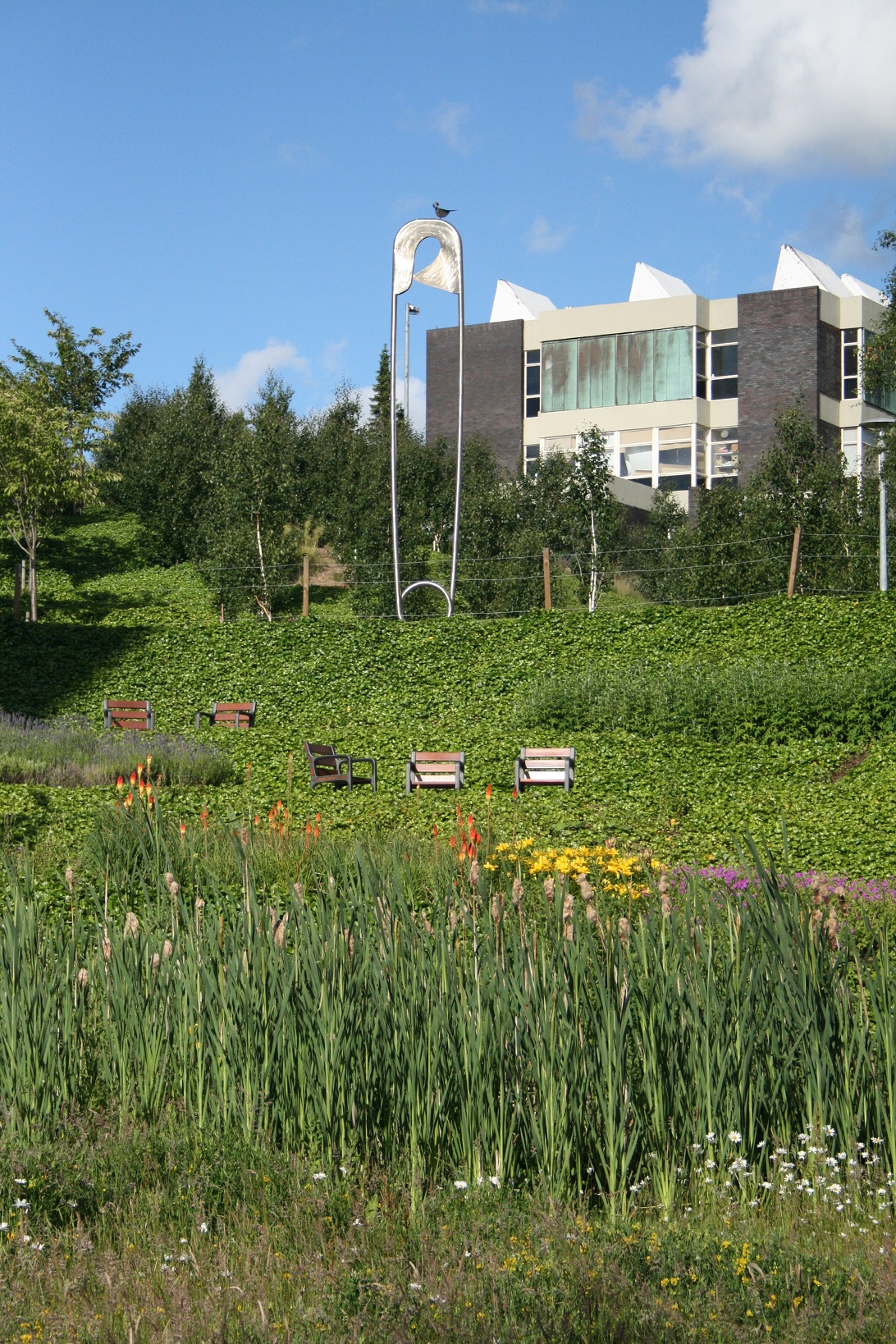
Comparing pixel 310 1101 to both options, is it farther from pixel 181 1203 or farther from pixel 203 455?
pixel 203 455

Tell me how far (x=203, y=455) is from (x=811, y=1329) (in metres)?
39.8

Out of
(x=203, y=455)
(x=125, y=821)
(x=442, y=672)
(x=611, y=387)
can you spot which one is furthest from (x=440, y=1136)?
(x=611, y=387)

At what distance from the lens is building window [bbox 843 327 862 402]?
4238cm

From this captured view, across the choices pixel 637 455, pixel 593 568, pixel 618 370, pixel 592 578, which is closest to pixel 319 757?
pixel 593 568

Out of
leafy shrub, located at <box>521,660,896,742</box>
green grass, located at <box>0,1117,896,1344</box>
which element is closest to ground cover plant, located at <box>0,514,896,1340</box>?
green grass, located at <box>0,1117,896,1344</box>

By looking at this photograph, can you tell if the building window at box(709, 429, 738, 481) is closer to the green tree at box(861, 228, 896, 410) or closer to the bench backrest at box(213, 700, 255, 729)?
the green tree at box(861, 228, 896, 410)

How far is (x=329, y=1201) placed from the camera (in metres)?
3.66

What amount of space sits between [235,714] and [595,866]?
39.1ft

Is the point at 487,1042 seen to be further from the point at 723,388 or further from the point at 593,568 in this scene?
the point at 723,388

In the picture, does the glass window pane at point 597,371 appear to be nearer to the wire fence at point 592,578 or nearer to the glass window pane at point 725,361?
the glass window pane at point 725,361

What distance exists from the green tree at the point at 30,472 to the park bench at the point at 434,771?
1373 cm

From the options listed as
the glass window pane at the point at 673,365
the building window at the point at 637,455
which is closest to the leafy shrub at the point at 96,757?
the building window at the point at 637,455

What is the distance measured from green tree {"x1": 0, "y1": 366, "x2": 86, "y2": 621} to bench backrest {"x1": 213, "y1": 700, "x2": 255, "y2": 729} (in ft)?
25.7

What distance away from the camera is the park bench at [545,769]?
A: 14.2m
